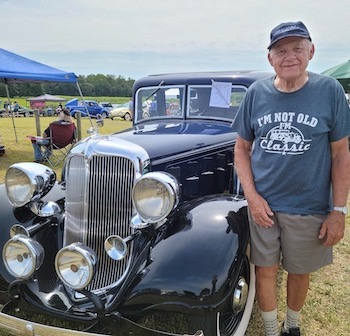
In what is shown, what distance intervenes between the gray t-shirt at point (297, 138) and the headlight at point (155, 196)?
55 cm

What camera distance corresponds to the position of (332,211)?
2146 mm

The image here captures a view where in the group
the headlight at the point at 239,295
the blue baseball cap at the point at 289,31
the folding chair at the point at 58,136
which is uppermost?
the blue baseball cap at the point at 289,31

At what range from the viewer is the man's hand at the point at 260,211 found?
222 cm

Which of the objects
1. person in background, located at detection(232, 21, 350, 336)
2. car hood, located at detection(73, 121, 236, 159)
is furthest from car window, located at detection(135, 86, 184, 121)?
person in background, located at detection(232, 21, 350, 336)

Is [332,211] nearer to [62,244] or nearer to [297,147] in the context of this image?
[297,147]

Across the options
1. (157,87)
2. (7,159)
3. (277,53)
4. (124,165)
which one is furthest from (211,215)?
(7,159)

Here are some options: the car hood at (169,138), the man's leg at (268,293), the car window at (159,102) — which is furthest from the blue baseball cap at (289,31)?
the car window at (159,102)

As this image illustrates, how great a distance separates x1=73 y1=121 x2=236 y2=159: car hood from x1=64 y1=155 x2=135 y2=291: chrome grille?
0.11m

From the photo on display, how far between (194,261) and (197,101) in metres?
2.39

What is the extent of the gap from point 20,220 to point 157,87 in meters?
2.33

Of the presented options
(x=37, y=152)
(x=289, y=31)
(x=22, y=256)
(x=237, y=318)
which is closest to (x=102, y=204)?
(x=22, y=256)

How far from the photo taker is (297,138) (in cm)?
211

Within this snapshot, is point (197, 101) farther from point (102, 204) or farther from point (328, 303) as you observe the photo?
A: point (328, 303)

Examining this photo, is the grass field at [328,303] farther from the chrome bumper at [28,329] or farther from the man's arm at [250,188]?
the chrome bumper at [28,329]
